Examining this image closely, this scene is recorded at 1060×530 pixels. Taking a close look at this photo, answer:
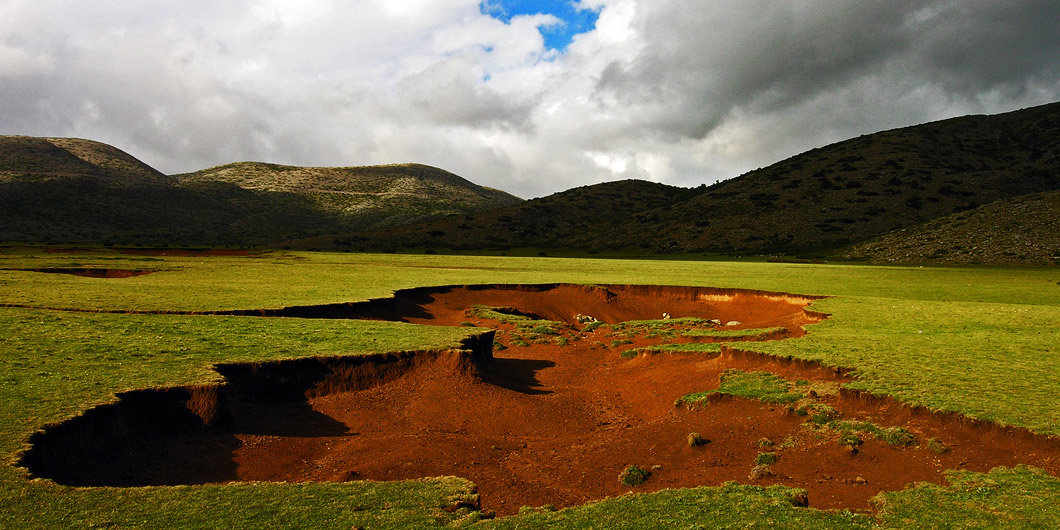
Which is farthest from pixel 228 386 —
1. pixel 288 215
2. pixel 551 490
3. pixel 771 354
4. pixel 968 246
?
pixel 288 215

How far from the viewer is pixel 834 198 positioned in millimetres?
116875

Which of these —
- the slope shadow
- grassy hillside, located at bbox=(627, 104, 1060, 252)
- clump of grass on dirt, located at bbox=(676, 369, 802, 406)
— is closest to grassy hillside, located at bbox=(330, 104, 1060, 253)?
grassy hillside, located at bbox=(627, 104, 1060, 252)

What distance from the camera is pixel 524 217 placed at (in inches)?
5846

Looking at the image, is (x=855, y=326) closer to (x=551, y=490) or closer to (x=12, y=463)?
(x=551, y=490)

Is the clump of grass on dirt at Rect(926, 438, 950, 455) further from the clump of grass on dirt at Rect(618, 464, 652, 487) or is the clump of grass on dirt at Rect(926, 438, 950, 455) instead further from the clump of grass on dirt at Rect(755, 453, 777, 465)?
the clump of grass on dirt at Rect(618, 464, 652, 487)

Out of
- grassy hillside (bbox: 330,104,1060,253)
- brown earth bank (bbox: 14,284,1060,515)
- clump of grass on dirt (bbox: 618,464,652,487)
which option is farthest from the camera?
grassy hillside (bbox: 330,104,1060,253)

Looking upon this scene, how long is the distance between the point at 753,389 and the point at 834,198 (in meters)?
117

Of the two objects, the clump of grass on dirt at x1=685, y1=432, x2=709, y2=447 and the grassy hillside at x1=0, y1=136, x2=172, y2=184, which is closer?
the clump of grass on dirt at x1=685, y1=432, x2=709, y2=447

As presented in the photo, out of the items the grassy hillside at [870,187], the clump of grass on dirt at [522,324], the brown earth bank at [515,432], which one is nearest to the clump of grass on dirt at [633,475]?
the brown earth bank at [515,432]

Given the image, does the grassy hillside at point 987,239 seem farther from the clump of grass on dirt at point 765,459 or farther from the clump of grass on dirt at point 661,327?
the clump of grass on dirt at point 765,459

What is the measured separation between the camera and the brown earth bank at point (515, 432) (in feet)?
34.6

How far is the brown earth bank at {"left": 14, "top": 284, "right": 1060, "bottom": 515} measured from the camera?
34.6 ft

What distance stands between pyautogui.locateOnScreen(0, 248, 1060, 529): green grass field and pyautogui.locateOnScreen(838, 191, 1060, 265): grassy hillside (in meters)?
39.6

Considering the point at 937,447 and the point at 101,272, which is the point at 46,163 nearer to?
the point at 101,272
